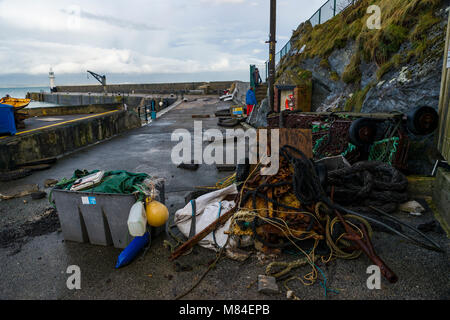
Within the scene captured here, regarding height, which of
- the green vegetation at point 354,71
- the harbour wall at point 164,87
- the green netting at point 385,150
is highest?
the harbour wall at point 164,87

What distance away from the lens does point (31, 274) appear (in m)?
3.56

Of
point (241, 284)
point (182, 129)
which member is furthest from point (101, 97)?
point (241, 284)

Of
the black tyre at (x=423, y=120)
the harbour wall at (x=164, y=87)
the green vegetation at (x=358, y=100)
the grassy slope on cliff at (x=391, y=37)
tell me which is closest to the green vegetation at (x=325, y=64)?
the grassy slope on cliff at (x=391, y=37)

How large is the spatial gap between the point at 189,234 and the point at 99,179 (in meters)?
1.62

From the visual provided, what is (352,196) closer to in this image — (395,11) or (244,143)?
(244,143)

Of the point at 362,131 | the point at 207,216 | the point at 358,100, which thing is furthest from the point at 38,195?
the point at 358,100

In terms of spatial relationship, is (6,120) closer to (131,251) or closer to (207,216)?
(131,251)

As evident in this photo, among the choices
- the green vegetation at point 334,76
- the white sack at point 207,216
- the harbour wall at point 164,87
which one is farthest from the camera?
the harbour wall at point 164,87

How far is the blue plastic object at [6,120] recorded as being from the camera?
29.1 ft

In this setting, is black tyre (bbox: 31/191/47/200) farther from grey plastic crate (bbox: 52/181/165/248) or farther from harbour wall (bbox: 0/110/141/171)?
harbour wall (bbox: 0/110/141/171)

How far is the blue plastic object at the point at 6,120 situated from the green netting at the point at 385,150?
36.3 feet

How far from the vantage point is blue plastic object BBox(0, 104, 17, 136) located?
8.88m

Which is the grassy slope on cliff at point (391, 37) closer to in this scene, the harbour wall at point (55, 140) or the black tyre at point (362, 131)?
the black tyre at point (362, 131)

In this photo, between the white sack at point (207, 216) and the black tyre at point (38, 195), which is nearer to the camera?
the white sack at point (207, 216)
